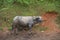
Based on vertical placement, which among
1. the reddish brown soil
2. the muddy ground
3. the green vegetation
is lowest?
the muddy ground

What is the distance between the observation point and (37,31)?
9.16 meters

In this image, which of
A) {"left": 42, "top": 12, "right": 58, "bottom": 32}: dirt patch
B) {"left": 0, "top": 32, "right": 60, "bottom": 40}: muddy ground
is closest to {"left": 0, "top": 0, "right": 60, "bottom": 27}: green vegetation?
{"left": 42, "top": 12, "right": 58, "bottom": 32}: dirt patch

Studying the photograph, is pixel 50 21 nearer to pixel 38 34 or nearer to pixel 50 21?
pixel 50 21

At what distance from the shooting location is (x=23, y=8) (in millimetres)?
10562

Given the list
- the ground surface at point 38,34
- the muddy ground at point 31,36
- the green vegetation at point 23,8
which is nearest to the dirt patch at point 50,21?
the ground surface at point 38,34

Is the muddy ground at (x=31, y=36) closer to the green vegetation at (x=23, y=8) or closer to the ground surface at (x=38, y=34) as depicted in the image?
the ground surface at (x=38, y=34)

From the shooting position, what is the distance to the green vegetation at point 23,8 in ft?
33.3

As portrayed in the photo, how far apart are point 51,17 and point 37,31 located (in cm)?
112

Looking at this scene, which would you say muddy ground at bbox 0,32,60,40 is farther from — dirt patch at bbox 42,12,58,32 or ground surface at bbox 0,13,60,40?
dirt patch at bbox 42,12,58,32

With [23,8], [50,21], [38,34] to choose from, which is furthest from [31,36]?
[23,8]

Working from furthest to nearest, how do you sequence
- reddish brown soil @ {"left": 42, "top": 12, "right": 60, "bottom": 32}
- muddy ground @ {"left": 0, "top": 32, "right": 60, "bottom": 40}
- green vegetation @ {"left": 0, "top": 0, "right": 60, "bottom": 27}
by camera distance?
green vegetation @ {"left": 0, "top": 0, "right": 60, "bottom": 27}, reddish brown soil @ {"left": 42, "top": 12, "right": 60, "bottom": 32}, muddy ground @ {"left": 0, "top": 32, "right": 60, "bottom": 40}

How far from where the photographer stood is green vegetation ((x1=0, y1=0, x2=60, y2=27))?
1016 centimetres

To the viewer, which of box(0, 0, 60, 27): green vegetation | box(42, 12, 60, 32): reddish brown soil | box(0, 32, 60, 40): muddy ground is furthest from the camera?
box(0, 0, 60, 27): green vegetation

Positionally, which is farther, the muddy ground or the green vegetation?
the green vegetation
